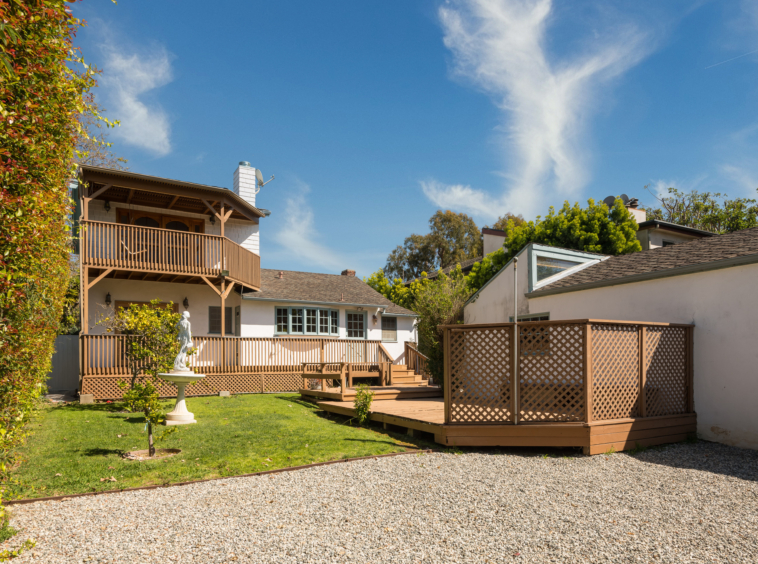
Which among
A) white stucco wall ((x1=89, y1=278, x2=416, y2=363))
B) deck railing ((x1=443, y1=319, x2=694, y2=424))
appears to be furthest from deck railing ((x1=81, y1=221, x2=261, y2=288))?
deck railing ((x1=443, y1=319, x2=694, y2=424))

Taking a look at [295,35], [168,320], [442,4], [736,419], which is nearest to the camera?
[736,419]

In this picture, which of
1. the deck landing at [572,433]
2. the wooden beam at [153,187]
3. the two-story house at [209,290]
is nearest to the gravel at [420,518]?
the deck landing at [572,433]

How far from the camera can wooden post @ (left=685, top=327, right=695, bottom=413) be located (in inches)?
341

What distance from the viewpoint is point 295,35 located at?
14.0m

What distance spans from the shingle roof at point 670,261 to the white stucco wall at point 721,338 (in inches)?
7.8

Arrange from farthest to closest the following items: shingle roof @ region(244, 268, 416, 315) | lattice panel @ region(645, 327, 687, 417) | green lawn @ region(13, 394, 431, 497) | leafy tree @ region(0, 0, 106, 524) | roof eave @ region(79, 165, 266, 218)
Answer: shingle roof @ region(244, 268, 416, 315), roof eave @ region(79, 165, 266, 218), lattice panel @ region(645, 327, 687, 417), green lawn @ region(13, 394, 431, 497), leafy tree @ region(0, 0, 106, 524)

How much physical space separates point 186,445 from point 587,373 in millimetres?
6603

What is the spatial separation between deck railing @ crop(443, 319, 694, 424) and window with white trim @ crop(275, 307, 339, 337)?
12049mm

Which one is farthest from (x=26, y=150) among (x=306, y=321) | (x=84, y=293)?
(x=306, y=321)

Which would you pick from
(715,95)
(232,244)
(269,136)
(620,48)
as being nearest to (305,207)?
(269,136)

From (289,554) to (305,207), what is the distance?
950 inches

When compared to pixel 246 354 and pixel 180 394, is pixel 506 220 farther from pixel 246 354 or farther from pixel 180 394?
pixel 180 394

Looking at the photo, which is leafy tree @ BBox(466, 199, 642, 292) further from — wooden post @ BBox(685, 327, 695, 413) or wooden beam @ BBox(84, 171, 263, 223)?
wooden beam @ BBox(84, 171, 263, 223)

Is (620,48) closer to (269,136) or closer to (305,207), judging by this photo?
(269,136)
